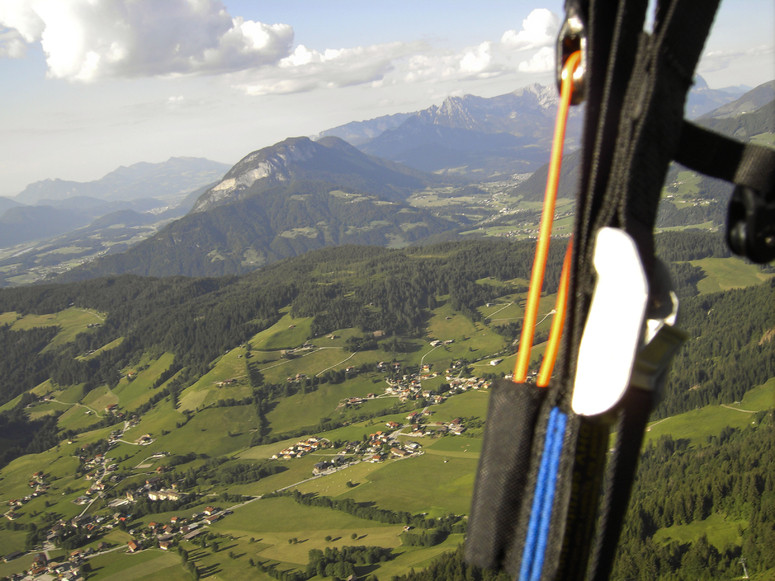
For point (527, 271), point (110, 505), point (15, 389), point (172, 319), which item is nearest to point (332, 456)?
point (110, 505)

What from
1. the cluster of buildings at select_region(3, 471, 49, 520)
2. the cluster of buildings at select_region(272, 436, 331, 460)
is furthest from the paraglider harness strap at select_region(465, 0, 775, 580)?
the cluster of buildings at select_region(3, 471, 49, 520)

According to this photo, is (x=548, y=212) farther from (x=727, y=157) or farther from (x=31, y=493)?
(x=31, y=493)

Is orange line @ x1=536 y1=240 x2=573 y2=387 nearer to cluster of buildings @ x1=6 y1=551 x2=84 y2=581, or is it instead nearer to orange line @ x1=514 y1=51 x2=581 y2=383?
orange line @ x1=514 y1=51 x2=581 y2=383

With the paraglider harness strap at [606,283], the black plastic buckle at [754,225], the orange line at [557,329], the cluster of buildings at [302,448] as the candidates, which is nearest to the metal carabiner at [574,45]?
the paraglider harness strap at [606,283]

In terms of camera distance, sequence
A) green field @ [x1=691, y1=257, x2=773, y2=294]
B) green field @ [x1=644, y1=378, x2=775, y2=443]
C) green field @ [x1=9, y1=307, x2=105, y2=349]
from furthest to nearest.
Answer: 1. green field @ [x1=9, y1=307, x2=105, y2=349]
2. green field @ [x1=691, y1=257, x2=773, y2=294]
3. green field @ [x1=644, y1=378, x2=775, y2=443]

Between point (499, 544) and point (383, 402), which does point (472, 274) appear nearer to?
point (383, 402)

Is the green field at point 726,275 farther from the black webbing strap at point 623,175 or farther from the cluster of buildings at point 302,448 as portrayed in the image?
the black webbing strap at point 623,175

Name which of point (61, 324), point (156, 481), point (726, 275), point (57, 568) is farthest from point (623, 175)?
point (61, 324)
